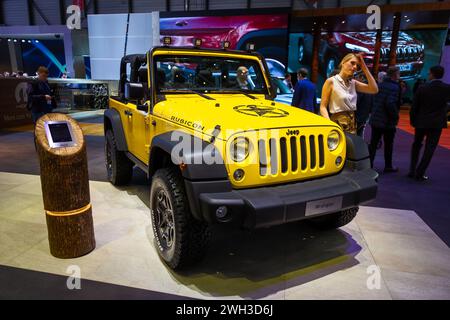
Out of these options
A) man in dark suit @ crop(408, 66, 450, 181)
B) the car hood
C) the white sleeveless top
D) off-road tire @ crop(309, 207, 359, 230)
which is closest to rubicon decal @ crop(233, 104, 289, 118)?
the car hood

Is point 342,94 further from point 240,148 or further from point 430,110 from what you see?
point 430,110

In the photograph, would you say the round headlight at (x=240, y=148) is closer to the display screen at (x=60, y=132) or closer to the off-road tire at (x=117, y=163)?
the display screen at (x=60, y=132)

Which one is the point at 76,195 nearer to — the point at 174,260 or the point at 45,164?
the point at 45,164

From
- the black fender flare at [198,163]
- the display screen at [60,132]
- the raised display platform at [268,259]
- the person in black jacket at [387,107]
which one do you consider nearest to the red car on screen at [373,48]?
the person in black jacket at [387,107]

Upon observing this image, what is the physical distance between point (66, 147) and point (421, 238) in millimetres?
3376

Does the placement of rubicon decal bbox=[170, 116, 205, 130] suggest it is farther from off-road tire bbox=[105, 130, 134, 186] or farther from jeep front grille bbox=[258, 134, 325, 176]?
off-road tire bbox=[105, 130, 134, 186]

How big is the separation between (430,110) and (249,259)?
12.9ft

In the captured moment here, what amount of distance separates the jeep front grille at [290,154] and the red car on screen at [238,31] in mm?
10265

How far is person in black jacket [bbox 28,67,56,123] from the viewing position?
20.6 ft

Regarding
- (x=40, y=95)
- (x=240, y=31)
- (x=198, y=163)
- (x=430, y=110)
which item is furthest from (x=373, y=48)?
(x=198, y=163)

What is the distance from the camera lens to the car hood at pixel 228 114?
8.54ft

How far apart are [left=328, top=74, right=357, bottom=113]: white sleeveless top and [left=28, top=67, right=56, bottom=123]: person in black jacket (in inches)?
201

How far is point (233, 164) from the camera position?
2.40 metres

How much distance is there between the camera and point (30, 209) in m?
4.01
